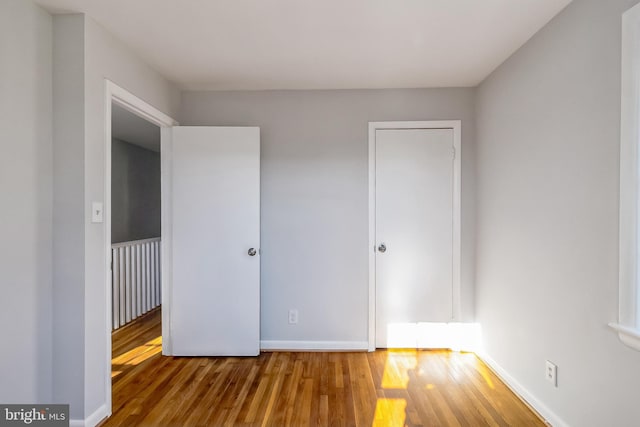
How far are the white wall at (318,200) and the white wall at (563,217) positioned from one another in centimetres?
61

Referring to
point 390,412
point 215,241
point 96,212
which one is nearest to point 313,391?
point 390,412

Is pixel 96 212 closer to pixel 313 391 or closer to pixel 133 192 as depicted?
pixel 313 391

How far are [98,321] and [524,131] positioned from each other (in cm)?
297

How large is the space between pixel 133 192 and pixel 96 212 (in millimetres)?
3473

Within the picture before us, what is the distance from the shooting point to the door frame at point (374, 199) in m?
2.81

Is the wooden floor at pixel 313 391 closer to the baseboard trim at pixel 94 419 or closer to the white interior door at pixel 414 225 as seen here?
the baseboard trim at pixel 94 419

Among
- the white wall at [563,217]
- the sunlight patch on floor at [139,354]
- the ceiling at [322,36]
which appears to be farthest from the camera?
the sunlight patch on floor at [139,354]

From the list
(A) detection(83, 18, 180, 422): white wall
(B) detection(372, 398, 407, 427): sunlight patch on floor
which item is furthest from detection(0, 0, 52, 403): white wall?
(B) detection(372, 398, 407, 427): sunlight patch on floor

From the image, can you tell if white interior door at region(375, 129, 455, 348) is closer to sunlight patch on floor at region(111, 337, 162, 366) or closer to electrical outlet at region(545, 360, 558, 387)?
electrical outlet at region(545, 360, 558, 387)

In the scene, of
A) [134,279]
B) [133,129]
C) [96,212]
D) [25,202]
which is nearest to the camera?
[25,202]

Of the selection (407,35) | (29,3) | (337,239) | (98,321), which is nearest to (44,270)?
(98,321)

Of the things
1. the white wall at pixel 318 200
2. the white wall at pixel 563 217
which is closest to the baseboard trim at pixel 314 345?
the white wall at pixel 318 200

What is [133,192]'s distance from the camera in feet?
16.1

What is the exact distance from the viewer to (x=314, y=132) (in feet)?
9.40
